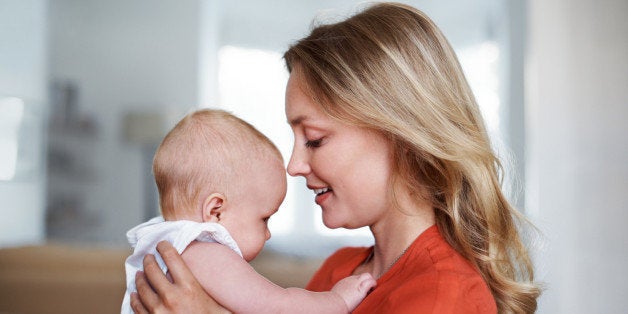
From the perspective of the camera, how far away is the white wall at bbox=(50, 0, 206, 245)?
5.29 metres

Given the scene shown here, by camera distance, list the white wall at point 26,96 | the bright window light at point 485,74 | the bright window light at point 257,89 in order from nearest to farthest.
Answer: the bright window light at point 485,74
the white wall at point 26,96
the bright window light at point 257,89

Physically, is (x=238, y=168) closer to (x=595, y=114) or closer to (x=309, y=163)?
(x=309, y=163)

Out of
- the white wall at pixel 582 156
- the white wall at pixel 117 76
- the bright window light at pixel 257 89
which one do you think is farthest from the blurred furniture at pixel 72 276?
the bright window light at pixel 257 89

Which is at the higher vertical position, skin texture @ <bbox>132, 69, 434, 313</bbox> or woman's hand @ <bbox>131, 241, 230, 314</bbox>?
skin texture @ <bbox>132, 69, 434, 313</bbox>

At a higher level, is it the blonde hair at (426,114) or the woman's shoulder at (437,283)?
the blonde hair at (426,114)

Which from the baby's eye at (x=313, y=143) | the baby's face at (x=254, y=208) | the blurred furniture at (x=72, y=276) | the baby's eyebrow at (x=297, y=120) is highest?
the baby's eyebrow at (x=297, y=120)

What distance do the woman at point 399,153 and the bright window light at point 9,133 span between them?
3938mm

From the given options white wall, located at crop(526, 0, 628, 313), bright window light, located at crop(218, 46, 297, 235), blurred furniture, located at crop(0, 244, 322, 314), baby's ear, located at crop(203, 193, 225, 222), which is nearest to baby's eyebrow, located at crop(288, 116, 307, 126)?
baby's ear, located at crop(203, 193, 225, 222)

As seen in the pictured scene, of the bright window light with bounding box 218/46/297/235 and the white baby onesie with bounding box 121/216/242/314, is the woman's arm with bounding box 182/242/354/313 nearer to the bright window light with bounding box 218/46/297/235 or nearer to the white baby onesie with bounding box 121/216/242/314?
the white baby onesie with bounding box 121/216/242/314

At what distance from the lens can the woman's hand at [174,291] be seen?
1344mm

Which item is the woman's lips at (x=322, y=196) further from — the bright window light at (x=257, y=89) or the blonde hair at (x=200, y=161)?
the bright window light at (x=257, y=89)

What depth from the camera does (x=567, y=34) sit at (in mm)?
3709

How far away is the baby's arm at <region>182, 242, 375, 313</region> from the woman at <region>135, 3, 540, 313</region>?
7 cm

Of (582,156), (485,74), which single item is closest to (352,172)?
(582,156)
